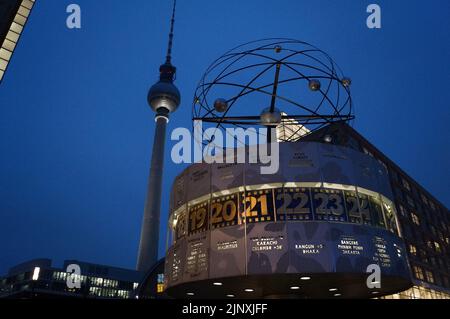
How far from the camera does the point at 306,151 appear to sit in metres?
15.5

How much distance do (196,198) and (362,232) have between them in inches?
288

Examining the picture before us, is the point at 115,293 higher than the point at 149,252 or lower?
lower

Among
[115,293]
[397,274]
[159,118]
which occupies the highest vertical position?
[159,118]

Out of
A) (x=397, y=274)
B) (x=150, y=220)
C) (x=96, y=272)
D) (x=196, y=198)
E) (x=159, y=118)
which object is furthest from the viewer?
(x=159, y=118)

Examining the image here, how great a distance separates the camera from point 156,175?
141m

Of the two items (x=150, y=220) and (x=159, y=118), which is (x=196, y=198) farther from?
(x=159, y=118)

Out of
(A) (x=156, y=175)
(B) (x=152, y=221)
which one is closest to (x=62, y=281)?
(B) (x=152, y=221)

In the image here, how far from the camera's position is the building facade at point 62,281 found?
367ft

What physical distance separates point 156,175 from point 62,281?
49.4 metres

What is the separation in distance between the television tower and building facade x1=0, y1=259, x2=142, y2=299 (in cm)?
872

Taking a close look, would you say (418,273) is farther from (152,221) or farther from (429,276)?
(152,221)

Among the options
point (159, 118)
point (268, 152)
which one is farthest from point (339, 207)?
point (159, 118)

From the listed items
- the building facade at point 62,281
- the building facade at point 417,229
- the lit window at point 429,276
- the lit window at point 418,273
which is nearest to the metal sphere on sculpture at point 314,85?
the building facade at point 417,229
